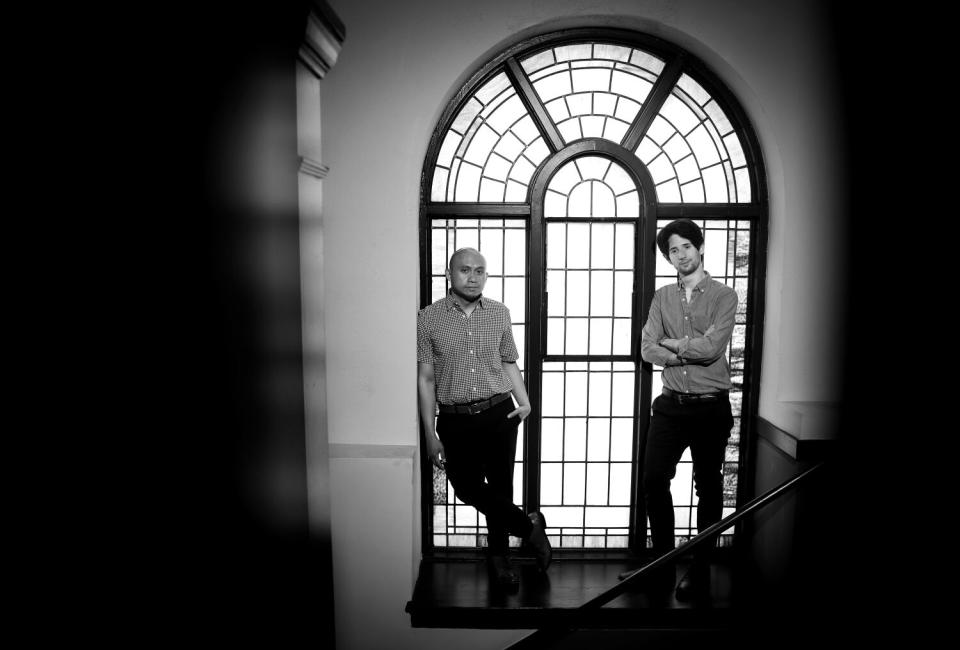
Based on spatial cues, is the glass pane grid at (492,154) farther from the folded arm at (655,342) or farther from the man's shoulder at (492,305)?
the folded arm at (655,342)

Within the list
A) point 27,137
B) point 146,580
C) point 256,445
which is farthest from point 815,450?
point 27,137

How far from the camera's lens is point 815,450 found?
2957 millimetres

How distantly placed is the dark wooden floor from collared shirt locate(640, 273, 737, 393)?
1.16m

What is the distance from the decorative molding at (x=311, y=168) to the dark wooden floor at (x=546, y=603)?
8.40 feet

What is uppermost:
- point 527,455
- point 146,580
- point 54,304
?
point 54,304

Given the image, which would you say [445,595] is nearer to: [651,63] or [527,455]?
[527,455]

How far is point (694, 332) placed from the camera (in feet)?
10.0

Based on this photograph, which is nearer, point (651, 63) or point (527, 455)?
point (651, 63)

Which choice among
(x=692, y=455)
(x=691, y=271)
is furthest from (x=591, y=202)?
(x=692, y=455)

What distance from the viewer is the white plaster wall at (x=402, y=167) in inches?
118

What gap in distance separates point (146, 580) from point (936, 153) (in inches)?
44.5

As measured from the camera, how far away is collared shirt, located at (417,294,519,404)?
2998 millimetres

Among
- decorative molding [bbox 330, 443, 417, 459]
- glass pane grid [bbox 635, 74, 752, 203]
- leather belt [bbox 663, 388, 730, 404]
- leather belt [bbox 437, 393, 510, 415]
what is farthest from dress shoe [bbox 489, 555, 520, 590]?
glass pane grid [bbox 635, 74, 752, 203]

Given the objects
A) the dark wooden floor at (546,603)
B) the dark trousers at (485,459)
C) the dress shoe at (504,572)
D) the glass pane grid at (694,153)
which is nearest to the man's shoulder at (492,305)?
the dark trousers at (485,459)
